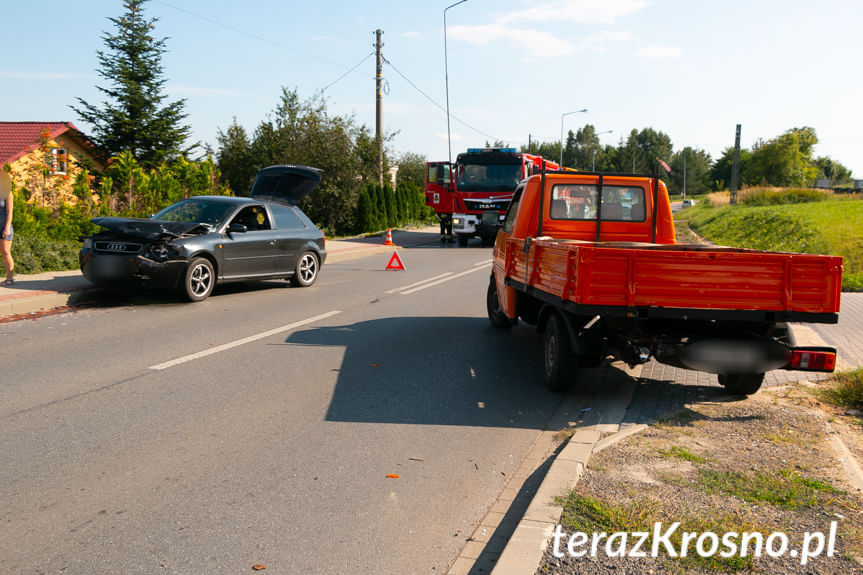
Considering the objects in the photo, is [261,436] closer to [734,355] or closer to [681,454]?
[681,454]

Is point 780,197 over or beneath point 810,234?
over

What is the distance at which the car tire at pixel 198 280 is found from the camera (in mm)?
11320

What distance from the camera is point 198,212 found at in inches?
488

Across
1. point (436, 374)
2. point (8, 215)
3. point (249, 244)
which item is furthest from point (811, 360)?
point (8, 215)

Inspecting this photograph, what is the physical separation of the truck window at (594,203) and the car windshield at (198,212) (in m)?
6.39

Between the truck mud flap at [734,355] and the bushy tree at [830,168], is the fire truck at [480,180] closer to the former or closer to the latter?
the truck mud flap at [734,355]

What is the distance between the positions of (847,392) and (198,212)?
390 inches

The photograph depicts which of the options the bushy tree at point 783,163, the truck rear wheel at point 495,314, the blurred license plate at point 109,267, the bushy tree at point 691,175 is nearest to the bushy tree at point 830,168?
the bushy tree at point 691,175

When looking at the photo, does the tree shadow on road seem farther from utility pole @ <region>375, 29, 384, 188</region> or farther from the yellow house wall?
utility pole @ <region>375, 29, 384, 188</region>

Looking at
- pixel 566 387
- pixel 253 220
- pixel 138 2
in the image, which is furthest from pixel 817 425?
pixel 138 2

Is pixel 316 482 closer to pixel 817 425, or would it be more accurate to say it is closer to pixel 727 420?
pixel 727 420

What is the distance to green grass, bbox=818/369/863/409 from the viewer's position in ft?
20.0

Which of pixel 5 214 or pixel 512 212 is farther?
pixel 5 214

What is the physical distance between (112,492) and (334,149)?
29.3m
